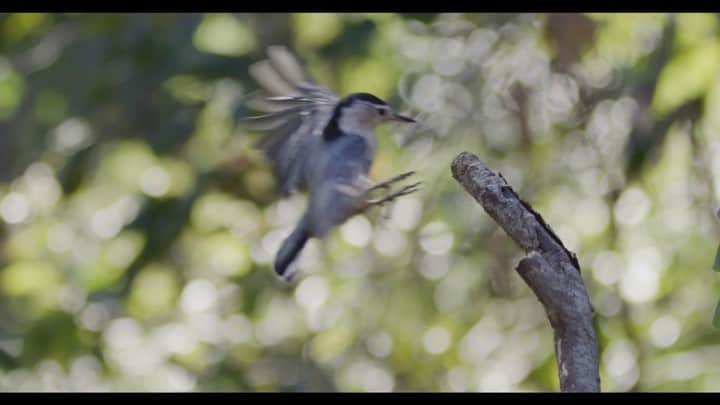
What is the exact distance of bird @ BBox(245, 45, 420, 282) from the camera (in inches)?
91.9

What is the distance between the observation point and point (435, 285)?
12.8 ft

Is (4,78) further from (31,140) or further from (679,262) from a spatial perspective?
(679,262)

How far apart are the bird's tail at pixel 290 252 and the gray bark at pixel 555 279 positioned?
108cm

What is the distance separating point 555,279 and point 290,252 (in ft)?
4.28

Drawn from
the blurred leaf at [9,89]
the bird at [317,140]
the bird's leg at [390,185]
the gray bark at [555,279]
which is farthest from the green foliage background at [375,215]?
the gray bark at [555,279]

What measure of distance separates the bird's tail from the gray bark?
1083 millimetres

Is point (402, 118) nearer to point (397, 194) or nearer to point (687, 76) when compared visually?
point (397, 194)

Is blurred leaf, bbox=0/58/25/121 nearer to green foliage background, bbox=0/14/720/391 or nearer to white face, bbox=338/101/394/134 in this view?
green foliage background, bbox=0/14/720/391

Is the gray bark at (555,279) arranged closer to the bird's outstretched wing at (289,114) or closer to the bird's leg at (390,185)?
the bird's leg at (390,185)

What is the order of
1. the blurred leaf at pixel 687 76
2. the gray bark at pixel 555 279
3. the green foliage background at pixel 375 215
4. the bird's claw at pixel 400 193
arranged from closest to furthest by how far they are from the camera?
the gray bark at pixel 555 279
the bird's claw at pixel 400 193
the blurred leaf at pixel 687 76
the green foliage background at pixel 375 215

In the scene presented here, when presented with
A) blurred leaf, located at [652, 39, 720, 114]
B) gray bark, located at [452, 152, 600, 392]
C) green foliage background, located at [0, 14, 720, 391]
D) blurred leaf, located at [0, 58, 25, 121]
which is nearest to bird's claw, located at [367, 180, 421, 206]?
gray bark, located at [452, 152, 600, 392]

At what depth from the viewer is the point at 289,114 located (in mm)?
2369

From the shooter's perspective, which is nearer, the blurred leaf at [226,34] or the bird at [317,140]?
the bird at [317,140]

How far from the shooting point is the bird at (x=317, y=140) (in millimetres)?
2335
